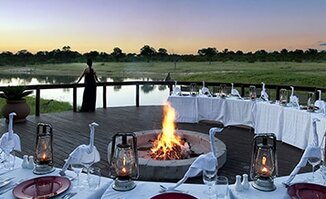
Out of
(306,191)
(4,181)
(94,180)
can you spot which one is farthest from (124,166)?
(306,191)

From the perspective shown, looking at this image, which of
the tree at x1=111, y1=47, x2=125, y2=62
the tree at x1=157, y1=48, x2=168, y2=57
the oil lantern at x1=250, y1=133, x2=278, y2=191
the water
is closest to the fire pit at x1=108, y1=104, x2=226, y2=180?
the oil lantern at x1=250, y1=133, x2=278, y2=191

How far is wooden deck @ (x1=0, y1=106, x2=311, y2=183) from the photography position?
13.7 feet

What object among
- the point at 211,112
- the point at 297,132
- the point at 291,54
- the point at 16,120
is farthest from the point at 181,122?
the point at 291,54

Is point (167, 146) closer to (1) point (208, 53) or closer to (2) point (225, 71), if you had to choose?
(2) point (225, 71)

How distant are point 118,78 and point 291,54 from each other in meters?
6.02

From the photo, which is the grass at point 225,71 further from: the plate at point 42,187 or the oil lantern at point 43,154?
the plate at point 42,187

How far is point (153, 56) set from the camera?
11.1 meters

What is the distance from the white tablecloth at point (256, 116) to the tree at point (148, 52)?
4795 mm

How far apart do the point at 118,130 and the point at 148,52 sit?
19.3 ft

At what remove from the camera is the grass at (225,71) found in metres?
10.3

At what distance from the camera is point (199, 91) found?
701 centimetres

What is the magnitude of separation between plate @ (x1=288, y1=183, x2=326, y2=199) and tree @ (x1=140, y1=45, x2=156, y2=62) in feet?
31.5

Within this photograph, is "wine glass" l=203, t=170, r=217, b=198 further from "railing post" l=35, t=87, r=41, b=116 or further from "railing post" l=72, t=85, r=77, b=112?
"railing post" l=72, t=85, r=77, b=112

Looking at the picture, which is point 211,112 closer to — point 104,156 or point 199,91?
point 199,91
